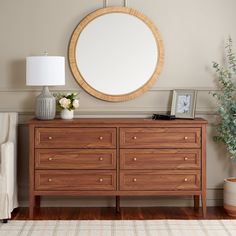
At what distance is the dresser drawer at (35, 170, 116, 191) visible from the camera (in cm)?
466

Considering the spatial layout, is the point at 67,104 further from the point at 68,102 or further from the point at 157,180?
the point at 157,180

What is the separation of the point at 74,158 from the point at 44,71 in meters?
0.79

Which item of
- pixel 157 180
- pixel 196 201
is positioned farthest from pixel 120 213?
pixel 196 201

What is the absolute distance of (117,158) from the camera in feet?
15.3

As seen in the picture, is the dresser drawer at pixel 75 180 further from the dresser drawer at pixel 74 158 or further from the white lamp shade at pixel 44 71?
the white lamp shade at pixel 44 71

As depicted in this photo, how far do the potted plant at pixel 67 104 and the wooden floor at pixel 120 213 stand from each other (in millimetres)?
862

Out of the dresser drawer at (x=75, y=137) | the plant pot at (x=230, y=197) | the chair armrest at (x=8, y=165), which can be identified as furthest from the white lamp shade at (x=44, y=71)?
the plant pot at (x=230, y=197)

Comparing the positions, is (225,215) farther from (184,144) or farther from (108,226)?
(108,226)

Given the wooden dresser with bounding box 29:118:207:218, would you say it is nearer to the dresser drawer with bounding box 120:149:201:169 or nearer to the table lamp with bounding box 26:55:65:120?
the dresser drawer with bounding box 120:149:201:169

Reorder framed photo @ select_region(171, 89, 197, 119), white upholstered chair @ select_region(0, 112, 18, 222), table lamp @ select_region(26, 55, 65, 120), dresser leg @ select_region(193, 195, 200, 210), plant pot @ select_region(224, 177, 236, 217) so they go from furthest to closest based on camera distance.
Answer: dresser leg @ select_region(193, 195, 200, 210)
framed photo @ select_region(171, 89, 197, 119)
plant pot @ select_region(224, 177, 236, 217)
table lamp @ select_region(26, 55, 65, 120)
white upholstered chair @ select_region(0, 112, 18, 222)

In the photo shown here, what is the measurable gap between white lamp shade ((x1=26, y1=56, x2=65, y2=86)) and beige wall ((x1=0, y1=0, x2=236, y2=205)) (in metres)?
0.36

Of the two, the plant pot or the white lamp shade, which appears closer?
the white lamp shade

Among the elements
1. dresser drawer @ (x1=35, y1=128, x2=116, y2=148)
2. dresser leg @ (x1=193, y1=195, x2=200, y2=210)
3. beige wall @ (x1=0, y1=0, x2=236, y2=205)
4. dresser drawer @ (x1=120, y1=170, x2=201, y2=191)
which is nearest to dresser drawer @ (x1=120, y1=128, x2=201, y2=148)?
dresser drawer @ (x1=35, y1=128, x2=116, y2=148)

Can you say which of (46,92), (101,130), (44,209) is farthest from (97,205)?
(46,92)
